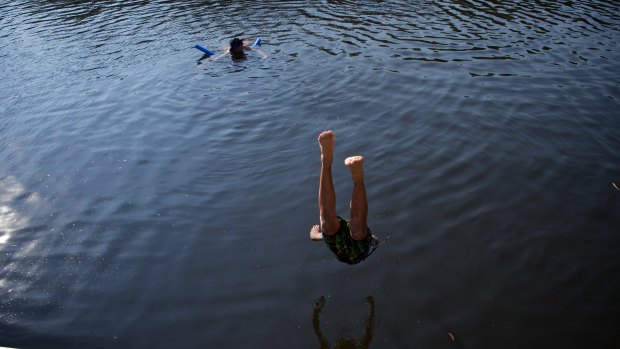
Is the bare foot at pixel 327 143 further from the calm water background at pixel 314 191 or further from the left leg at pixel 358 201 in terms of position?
the calm water background at pixel 314 191

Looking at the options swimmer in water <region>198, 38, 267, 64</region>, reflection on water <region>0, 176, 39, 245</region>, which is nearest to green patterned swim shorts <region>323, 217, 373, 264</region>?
reflection on water <region>0, 176, 39, 245</region>

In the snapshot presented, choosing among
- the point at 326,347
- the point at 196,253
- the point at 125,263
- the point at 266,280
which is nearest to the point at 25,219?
the point at 125,263

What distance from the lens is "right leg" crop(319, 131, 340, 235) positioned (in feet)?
16.6

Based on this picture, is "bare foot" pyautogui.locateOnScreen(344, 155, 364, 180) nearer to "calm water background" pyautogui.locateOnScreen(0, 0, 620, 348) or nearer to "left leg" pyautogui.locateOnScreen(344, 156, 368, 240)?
"left leg" pyautogui.locateOnScreen(344, 156, 368, 240)

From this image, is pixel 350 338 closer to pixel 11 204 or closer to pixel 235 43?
pixel 11 204

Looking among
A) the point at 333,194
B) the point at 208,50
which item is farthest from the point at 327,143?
the point at 208,50

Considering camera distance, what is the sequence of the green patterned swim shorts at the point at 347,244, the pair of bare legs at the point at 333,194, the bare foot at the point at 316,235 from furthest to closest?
the bare foot at the point at 316,235 < the green patterned swim shorts at the point at 347,244 < the pair of bare legs at the point at 333,194

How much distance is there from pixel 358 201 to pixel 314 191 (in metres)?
2.77

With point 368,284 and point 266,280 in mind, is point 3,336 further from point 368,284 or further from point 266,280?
point 368,284

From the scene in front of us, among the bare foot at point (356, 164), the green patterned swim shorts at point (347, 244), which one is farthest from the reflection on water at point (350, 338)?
the bare foot at point (356, 164)

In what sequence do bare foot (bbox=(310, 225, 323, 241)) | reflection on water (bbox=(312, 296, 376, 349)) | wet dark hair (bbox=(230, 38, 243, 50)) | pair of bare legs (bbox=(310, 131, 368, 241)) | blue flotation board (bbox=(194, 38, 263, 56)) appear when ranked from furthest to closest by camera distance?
blue flotation board (bbox=(194, 38, 263, 56))
wet dark hair (bbox=(230, 38, 243, 50))
bare foot (bbox=(310, 225, 323, 241))
reflection on water (bbox=(312, 296, 376, 349))
pair of bare legs (bbox=(310, 131, 368, 241))

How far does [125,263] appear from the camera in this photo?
661 cm

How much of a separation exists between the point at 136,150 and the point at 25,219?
8.81 ft

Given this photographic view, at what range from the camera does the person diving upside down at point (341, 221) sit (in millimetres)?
5043
